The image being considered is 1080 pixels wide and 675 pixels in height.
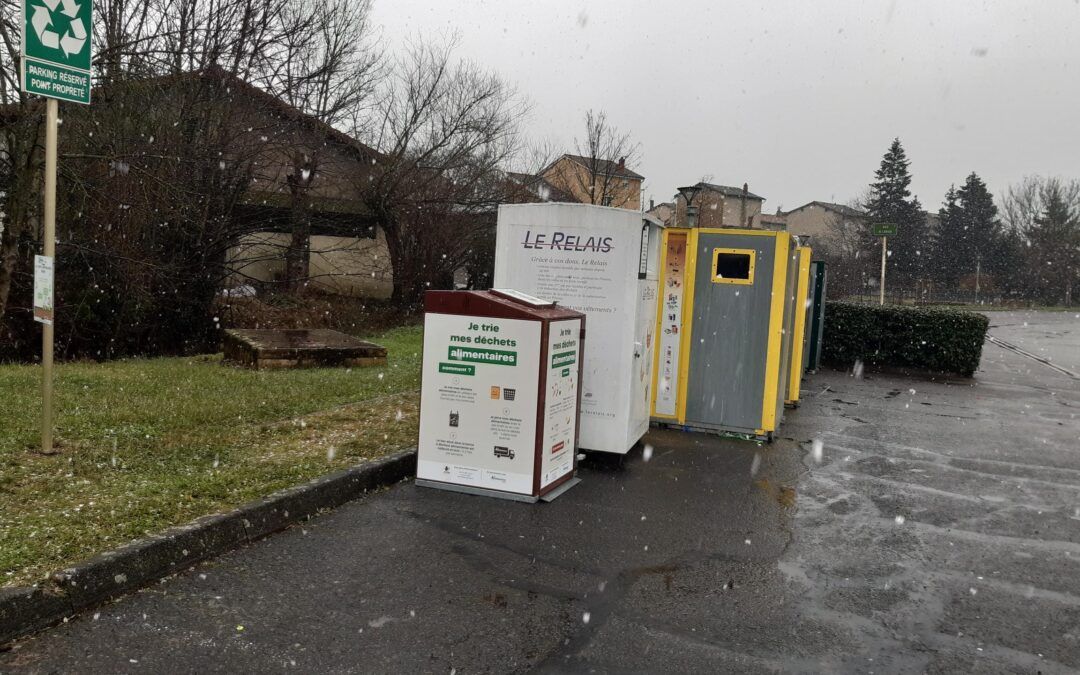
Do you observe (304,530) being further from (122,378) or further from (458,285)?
(458,285)

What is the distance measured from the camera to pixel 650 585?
4324mm

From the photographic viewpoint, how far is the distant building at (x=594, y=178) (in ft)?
132

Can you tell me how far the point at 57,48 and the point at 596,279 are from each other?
14.8ft

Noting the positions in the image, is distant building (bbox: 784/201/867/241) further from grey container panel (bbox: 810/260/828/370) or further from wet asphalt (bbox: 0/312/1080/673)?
wet asphalt (bbox: 0/312/1080/673)

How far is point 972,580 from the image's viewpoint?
4.61 meters

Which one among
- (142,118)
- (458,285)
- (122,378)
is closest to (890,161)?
(458,285)

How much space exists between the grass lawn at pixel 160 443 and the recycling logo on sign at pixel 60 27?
303 centimetres

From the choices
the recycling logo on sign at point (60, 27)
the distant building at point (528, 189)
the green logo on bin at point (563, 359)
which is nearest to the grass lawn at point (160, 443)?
the green logo on bin at point (563, 359)

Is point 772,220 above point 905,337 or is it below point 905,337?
above

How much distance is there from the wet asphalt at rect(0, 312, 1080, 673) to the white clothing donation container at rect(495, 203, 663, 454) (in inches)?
22.8

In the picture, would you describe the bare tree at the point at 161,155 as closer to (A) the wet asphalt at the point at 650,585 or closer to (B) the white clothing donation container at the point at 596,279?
(B) the white clothing donation container at the point at 596,279

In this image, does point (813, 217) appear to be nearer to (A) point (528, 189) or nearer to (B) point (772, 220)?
(B) point (772, 220)

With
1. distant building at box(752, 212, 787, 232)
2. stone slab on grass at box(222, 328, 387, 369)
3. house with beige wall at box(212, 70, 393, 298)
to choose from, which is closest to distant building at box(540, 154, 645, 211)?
house with beige wall at box(212, 70, 393, 298)

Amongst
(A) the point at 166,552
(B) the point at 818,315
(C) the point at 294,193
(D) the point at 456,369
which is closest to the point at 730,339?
(D) the point at 456,369
